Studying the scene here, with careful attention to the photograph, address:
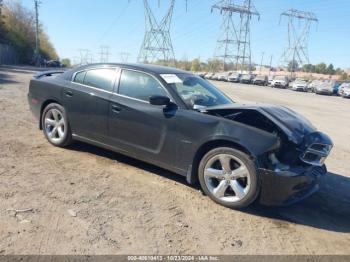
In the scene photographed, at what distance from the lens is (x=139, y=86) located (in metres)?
5.39

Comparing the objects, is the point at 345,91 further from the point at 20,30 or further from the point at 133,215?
the point at 20,30

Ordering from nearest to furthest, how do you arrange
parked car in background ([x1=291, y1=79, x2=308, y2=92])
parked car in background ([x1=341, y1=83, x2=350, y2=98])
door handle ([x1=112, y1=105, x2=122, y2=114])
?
1. door handle ([x1=112, y1=105, x2=122, y2=114])
2. parked car in background ([x1=341, y1=83, x2=350, y2=98])
3. parked car in background ([x1=291, y1=79, x2=308, y2=92])

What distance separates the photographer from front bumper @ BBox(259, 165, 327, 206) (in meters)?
4.16

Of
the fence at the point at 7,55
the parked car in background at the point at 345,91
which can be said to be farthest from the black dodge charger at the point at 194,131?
the fence at the point at 7,55

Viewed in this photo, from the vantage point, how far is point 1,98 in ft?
37.7

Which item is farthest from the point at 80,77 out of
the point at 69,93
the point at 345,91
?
the point at 345,91

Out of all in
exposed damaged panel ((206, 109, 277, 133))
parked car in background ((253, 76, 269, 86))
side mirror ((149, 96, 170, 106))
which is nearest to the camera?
exposed damaged panel ((206, 109, 277, 133))

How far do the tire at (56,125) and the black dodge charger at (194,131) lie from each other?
0.02 m

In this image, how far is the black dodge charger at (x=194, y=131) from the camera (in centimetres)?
430

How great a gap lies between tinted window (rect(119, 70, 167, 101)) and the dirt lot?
1066 mm

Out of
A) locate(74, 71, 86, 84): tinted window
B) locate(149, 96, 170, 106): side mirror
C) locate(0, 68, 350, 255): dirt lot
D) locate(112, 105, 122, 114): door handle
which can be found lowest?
locate(0, 68, 350, 255): dirt lot

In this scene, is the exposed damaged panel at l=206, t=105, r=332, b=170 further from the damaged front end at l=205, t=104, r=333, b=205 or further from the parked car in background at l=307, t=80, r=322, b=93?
the parked car in background at l=307, t=80, r=322, b=93

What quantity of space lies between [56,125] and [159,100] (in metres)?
2.23

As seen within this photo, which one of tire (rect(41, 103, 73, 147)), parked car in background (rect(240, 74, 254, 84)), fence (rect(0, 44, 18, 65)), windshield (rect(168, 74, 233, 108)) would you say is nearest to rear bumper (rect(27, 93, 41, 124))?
tire (rect(41, 103, 73, 147))
